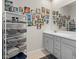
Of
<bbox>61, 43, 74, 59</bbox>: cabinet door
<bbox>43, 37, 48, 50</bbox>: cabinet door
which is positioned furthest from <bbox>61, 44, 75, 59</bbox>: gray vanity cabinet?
<bbox>43, 37, 48, 50</bbox>: cabinet door

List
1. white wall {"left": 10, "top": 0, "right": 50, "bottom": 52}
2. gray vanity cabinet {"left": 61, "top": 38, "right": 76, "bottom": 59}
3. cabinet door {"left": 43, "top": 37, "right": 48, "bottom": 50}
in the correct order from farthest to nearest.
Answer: cabinet door {"left": 43, "top": 37, "right": 48, "bottom": 50} < white wall {"left": 10, "top": 0, "right": 50, "bottom": 52} < gray vanity cabinet {"left": 61, "top": 38, "right": 76, "bottom": 59}

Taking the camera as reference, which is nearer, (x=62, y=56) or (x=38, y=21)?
(x=62, y=56)

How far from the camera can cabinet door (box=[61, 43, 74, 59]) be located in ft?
8.20

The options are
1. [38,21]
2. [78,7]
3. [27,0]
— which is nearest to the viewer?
[78,7]

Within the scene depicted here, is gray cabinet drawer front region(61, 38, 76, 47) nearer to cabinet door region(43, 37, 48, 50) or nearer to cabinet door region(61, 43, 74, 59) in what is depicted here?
cabinet door region(61, 43, 74, 59)

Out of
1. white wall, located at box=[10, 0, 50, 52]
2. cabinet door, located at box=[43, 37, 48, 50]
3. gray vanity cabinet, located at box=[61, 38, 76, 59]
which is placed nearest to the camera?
gray vanity cabinet, located at box=[61, 38, 76, 59]

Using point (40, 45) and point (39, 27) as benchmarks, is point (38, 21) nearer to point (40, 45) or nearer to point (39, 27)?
point (39, 27)

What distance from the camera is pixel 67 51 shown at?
268 cm

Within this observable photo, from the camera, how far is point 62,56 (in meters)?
2.99

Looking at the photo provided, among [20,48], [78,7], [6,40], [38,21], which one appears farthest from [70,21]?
[78,7]

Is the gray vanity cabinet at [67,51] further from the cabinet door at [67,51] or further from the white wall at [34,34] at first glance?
the white wall at [34,34]

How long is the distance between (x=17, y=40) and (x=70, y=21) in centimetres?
181

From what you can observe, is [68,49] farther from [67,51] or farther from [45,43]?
[45,43]

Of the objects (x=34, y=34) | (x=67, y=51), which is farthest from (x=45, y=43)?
(x=67, y=51)
